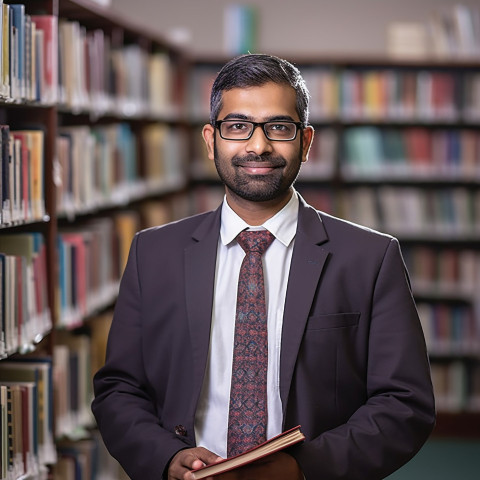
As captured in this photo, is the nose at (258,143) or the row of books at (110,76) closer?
the nose at (258,143)

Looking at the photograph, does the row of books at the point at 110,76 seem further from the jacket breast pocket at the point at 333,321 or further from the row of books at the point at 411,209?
the jacket breast pocket at the point at 333,321

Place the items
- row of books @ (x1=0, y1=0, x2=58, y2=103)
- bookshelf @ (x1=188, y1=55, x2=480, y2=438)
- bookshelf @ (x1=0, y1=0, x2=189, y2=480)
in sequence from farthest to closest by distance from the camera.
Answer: bookshelf @ (x1=188, y1=55, x2=480, y2=438) → bookshelf @ (x1=0, y1=0, x2=189, y2=480) → row of books @ (x1=0, y1=0, x2=58, y2=103)

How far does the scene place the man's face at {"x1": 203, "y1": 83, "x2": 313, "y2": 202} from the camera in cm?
188

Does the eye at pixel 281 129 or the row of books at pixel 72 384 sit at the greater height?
the eye at pixel 281 129

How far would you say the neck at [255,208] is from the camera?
1979 millimetres

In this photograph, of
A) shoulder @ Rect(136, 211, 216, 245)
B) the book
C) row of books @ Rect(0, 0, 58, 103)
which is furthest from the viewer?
row of books @ Rect(0, 0, 58, 103)

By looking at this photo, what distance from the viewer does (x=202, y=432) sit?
193 cm

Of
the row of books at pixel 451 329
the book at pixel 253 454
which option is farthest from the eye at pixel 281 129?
the row of books at pixel 451 329

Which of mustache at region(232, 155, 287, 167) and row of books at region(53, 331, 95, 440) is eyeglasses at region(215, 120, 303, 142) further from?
row of books at region(53, 331, 95, 440)

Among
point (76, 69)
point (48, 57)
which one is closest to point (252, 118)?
point (48, 57)

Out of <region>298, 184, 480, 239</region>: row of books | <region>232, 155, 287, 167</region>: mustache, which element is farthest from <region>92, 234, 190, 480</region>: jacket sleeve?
<region>298, 184, 480, 239</region>: row of books

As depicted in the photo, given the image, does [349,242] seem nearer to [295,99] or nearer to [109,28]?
[295,99]

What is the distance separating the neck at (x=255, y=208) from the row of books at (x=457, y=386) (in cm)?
401

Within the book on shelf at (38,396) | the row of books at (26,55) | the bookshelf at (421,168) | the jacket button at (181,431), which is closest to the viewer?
the jacket button at (181,431)
